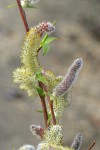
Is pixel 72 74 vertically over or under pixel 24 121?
under

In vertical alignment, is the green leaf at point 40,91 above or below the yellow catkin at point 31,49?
below

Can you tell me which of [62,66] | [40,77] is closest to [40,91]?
[40,77]

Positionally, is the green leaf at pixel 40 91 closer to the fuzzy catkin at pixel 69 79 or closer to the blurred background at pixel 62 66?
the fuzzy catkin at pixel 69 79

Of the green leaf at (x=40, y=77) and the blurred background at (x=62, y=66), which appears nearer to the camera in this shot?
the green leaf at (x=40, y=77)

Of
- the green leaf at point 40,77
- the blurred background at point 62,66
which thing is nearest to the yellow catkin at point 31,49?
the green leaf at point 40,77

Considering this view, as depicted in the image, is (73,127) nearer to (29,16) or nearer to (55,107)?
(29,16)

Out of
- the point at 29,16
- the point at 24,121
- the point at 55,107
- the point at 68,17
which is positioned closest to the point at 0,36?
the point at 29,16
